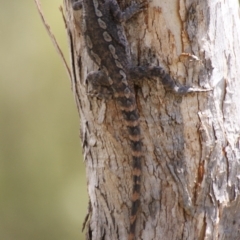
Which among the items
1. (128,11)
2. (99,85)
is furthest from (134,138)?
(128,11)

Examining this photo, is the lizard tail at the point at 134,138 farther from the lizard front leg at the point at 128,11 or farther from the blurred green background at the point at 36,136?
the blurred green background at the point at 36,136

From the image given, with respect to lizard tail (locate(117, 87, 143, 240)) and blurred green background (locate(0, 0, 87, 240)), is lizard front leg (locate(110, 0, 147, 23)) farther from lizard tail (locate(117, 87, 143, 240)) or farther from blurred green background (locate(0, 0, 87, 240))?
blurred green background (locate(0, 0, 87, 240))

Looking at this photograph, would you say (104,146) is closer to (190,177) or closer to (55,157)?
(190,177)

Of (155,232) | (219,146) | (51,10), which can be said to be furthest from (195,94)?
(51,10)

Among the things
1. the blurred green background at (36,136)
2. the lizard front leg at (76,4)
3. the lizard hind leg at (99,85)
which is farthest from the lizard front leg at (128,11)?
the blurred green background at (36,136)

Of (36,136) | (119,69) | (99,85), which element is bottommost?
(36,136)

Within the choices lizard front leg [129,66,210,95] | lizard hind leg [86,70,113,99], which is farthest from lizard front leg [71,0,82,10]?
lizard front leg [129,66,210,95]

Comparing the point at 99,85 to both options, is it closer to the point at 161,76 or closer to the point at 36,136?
the point at 161,76
